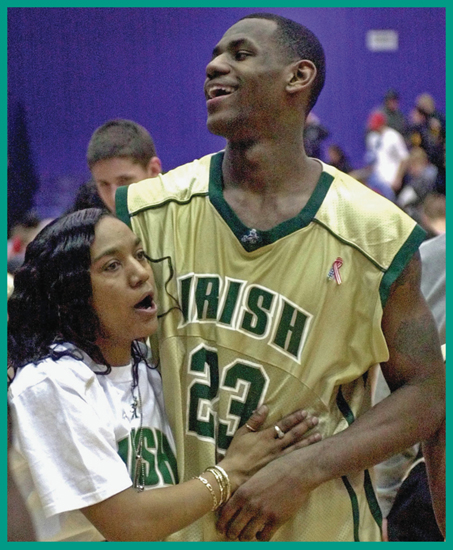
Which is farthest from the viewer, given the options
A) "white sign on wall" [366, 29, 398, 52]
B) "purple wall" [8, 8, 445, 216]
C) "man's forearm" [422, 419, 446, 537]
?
"white sign on wall" [366, 29, 398, 52]

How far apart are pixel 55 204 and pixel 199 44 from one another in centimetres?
93

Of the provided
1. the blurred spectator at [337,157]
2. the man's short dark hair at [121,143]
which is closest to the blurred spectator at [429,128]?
the blurred spectator at [337,157]

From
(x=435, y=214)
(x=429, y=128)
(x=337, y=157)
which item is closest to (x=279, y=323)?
(x=435, y=214)

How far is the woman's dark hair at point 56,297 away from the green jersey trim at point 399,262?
701 mm

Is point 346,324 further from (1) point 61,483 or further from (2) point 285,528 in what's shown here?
(1) point 61,483

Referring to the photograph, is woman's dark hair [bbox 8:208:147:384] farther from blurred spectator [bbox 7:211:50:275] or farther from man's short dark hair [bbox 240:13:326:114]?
blurred spectator [bbox 7:211:50:275]

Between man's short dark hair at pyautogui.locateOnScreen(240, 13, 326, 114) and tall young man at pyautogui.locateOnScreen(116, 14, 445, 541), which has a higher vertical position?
man's short dark hair at pyautogui.locateOnScreen(240, 13, 326, 114)

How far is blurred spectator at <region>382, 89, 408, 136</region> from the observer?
729 centimetres

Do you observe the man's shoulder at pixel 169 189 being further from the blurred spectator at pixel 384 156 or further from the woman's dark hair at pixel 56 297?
the blurred spectator at pixel 384 156

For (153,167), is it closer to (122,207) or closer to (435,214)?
(122,207)

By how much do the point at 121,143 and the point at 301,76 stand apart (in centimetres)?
115

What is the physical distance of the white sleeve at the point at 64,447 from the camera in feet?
6.32

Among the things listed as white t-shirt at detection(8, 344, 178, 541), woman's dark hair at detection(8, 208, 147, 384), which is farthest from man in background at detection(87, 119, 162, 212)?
white t-shirt at detection(8, 344, 178, 541)

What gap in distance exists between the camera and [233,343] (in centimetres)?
219
